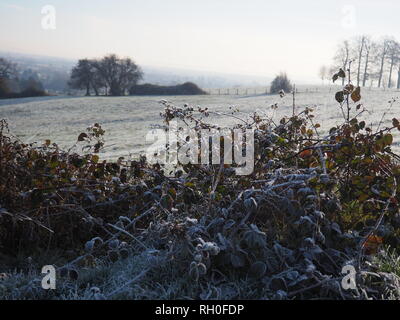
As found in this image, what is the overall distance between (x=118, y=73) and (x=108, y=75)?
1144mm

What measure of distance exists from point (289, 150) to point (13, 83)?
151ft

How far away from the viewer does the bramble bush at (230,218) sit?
2.75 meters

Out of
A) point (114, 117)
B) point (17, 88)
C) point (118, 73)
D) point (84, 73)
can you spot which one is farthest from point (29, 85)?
point (114, 117)

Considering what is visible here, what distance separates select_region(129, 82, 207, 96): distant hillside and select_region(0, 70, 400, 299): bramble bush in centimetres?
3917

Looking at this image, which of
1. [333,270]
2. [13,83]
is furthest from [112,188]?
[13,83]

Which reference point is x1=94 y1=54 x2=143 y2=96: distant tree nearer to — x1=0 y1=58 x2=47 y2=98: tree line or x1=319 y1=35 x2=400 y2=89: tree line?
x1=0 y1=58 x2=47 y2=98: tree line

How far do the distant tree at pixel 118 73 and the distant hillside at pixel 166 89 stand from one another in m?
1.03

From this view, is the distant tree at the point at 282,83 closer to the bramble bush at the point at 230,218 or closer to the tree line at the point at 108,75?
the tree line at the point at 108,75

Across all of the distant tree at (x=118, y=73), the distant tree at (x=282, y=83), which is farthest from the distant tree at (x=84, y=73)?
the distant tree at (x=282, y=83)

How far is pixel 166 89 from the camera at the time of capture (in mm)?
45469

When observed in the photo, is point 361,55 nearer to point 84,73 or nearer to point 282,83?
point 282,83

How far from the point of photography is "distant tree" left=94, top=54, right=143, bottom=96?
139ft

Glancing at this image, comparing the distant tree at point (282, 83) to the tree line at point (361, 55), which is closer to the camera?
the tree line at point (361, 55)
